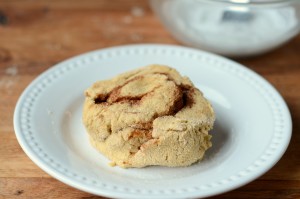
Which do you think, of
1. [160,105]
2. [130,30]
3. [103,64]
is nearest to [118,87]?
[160,105]

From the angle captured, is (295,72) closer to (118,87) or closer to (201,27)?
(201,27)

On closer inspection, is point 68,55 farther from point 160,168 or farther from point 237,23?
point 160,168

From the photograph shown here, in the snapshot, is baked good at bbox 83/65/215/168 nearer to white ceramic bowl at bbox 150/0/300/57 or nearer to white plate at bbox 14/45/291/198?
white plate at bbox 14/45/291/198

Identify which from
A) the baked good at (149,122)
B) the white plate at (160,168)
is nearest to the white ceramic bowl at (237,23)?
the white plate at (160,168)

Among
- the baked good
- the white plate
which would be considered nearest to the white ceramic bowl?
the white plate

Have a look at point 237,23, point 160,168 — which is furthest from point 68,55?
point 160,168
